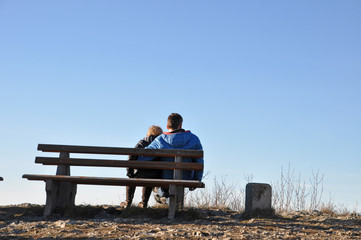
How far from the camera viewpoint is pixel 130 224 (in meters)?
6.59

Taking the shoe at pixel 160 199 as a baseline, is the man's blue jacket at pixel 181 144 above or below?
above

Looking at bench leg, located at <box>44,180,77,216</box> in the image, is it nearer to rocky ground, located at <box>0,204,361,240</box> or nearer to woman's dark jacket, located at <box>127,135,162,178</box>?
rocky ground, located at <box>0,204,361,240</box>

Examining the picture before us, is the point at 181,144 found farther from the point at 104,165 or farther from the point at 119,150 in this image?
the point at 104,165

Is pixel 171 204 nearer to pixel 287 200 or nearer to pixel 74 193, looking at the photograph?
pixel 74 193

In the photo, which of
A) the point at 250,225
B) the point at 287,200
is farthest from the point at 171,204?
the point at 287,200

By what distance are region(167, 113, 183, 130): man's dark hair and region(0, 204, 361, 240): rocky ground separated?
4.73 feet

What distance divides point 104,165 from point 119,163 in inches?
9.6

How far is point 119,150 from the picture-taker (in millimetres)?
7633

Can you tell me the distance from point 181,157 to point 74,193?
2163 millimetres

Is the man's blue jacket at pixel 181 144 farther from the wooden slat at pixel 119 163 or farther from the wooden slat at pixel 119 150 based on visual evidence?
the wooden slat at pixel 119 163

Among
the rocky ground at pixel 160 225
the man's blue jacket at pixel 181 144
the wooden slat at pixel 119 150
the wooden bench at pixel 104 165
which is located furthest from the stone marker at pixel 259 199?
the wooden slat at pixel 119 150

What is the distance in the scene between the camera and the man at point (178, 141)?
800cm

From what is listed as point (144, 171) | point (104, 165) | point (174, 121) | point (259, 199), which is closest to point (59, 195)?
point (104, 165)

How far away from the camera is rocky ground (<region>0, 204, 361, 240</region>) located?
573cm
